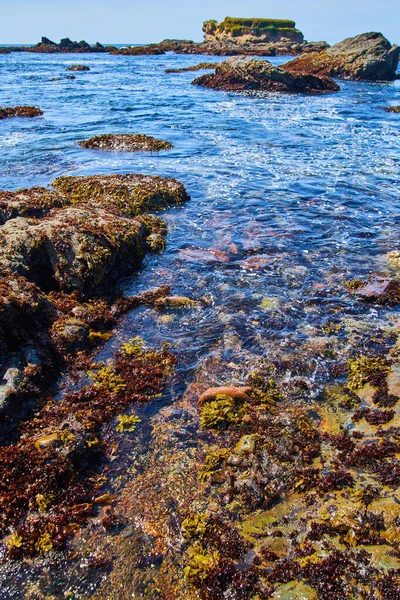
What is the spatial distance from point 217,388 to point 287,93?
153ft

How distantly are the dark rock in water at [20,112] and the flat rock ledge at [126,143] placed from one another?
10.6 meters

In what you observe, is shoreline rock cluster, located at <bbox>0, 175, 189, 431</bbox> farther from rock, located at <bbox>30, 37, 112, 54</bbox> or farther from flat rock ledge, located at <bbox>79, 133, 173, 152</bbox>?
rock, located at <bbox>30, 37, 112, 54</bbox>

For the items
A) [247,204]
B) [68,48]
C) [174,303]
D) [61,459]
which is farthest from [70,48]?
[61,459]

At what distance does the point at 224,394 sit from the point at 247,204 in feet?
33.1

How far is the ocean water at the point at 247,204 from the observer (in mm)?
8812

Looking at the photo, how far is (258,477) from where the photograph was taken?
221 inches

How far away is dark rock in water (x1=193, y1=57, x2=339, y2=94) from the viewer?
4569 cm

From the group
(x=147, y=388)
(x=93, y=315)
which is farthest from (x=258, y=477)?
(x=93, y=315)

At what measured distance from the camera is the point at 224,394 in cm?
682

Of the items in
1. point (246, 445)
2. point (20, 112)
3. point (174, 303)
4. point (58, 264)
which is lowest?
point (246, 445)

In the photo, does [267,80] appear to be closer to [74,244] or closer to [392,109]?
[392,109]

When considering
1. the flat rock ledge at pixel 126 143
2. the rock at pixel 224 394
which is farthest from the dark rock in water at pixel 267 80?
the rock at pixel 224 394

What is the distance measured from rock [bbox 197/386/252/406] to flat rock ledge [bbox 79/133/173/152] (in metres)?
17.8

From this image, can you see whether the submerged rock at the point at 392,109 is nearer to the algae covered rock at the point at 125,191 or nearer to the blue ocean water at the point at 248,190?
the blue ocean water at the point at 248,190
